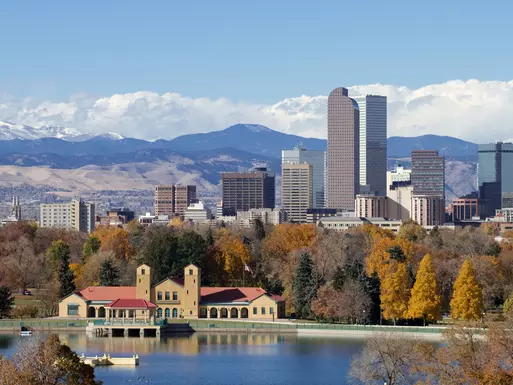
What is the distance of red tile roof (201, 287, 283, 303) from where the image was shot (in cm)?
11069

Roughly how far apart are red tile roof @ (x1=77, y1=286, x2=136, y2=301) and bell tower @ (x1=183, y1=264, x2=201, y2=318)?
4004 millimetres

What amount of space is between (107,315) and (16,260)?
86.4ft

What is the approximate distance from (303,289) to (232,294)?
22.4 feet

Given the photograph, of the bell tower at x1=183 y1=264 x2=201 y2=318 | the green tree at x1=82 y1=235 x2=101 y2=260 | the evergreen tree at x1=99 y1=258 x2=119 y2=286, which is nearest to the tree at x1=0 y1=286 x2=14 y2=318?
the evergreen tree at x1=99 y1=258 x2=119 y2=286

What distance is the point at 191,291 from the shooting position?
11069 cm

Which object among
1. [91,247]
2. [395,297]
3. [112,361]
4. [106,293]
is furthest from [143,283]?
[91,247]

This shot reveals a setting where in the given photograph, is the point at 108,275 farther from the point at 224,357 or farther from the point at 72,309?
the point at 224,357

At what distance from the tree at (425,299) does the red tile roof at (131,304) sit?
1945 cm

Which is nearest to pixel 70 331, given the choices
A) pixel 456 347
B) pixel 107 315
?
pixel 107 315

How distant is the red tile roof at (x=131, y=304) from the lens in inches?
4220

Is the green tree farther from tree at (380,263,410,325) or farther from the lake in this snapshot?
tree at (380,263,410,325)

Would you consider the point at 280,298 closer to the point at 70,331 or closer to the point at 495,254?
the point at 70,331

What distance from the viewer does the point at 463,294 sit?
10181cm

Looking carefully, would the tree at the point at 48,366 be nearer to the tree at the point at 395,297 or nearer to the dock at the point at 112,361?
the dock at the point at 112,361
